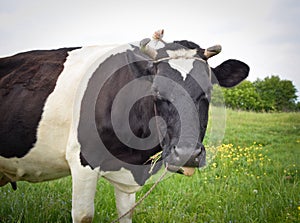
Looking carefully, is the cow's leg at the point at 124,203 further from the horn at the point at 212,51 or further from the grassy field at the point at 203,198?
the horn at the point at 212,51

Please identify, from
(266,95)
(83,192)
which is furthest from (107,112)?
(266,95)

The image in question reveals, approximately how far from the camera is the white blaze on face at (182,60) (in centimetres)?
295

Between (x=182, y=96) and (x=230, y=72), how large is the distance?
874 millimetres

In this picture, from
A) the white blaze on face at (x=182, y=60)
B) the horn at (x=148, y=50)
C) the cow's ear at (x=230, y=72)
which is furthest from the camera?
the cow's ear at (x=230, y=72)

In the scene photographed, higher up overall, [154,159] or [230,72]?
[230,72]

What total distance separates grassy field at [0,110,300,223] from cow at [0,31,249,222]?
68 cm

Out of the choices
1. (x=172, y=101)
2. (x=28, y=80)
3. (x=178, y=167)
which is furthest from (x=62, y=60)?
(x=178, y=167)

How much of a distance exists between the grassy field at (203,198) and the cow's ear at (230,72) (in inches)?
58.8

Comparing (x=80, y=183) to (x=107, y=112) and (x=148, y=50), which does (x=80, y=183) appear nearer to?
(x=107, y=112)

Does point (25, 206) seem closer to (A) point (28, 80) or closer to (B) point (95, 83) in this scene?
(A) point (28, 80)

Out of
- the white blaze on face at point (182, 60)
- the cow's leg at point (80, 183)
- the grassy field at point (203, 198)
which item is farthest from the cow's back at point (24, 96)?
the white blaze on face at point (182, 60)

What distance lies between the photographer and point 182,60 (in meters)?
3.00

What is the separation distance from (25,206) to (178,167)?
240cm

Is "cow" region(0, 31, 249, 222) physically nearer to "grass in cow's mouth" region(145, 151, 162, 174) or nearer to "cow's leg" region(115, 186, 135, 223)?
"grass in cow's mouth" region(145, 151, 162, 174)
